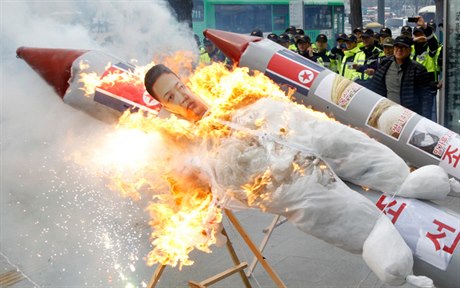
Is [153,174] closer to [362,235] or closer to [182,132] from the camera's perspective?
[182,132]

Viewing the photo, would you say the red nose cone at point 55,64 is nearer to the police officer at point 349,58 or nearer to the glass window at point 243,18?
the police officer at point 349,58

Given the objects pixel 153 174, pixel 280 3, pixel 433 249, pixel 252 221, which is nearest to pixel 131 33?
pixel 252 221

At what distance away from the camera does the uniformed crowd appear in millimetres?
6684

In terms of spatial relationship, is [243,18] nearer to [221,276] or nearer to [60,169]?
[60,169]

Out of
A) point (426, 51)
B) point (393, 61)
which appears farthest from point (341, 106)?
point (426, 51)

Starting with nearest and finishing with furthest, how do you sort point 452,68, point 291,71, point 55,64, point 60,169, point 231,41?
point 55,64 → point 291,71 → point 231,41 → point 452,68 → point 60,169

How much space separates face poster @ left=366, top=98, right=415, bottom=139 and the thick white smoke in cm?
243

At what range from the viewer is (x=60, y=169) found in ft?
26.2

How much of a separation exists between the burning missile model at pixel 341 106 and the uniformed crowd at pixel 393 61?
0.90 m

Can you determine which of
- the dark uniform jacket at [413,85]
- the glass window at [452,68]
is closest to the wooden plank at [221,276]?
the dark uniform jacket at [413,85]

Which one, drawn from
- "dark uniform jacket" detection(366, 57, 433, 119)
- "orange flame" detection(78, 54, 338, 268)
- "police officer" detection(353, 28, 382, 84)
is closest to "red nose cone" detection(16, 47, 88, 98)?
"orange flame" detection(78, 54, 338, 268)

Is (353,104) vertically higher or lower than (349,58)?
lower

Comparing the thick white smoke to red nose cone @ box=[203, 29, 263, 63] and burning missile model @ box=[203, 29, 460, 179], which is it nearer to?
red nose cone @ box=[203, 29, 263, 63]

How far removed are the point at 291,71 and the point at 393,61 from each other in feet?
6.75
